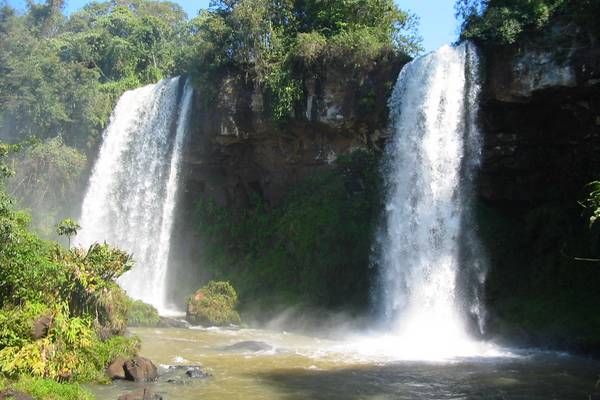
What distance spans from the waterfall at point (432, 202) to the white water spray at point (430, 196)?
0.11ft

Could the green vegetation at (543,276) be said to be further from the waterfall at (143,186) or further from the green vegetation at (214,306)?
the waterfall at (143,186)

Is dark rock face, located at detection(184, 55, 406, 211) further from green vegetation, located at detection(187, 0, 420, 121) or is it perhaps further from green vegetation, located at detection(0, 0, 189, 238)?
green vegetation, located at detection(0, 0, 189, 238)

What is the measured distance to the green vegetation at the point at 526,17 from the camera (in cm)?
1888

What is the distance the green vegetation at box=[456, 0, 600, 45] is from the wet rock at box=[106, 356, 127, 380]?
15072 millimetres

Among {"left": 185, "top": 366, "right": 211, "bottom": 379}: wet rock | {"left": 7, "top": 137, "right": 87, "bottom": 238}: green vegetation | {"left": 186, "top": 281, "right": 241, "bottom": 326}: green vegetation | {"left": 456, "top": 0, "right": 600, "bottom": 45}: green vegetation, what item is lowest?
{"left": 185, "top": 366, "right": 211, "bottom": 379}: wet rock

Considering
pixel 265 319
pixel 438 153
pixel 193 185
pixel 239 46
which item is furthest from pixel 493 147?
pixel 193 185

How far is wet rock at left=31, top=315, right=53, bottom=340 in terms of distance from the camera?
38.1ft

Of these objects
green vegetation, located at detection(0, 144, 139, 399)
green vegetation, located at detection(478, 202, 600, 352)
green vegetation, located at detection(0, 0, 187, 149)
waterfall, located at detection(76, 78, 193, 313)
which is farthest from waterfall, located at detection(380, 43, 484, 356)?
green vegetation, located at detection(0, 0, 187, 149)

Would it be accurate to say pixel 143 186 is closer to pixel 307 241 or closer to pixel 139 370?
pixel 307 241

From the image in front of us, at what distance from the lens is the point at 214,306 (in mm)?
23047

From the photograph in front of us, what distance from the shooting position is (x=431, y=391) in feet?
39.6

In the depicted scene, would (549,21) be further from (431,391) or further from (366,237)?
(431,391)

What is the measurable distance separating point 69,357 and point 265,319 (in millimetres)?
11811

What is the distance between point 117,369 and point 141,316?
864 cm
